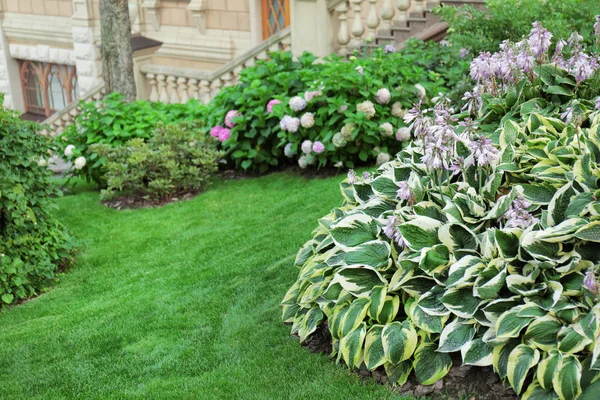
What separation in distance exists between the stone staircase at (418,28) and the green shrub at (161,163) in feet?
11.4

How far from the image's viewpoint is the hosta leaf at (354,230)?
424 centimetres

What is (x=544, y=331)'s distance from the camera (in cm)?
343

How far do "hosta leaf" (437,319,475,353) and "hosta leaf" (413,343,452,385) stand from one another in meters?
0.06

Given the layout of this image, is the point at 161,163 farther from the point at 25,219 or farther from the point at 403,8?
the point at 403,8

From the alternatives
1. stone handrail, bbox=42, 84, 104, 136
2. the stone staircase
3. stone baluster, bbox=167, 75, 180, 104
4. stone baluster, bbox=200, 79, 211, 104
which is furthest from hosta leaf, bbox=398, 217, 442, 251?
stone handrail, bbox=42, 84, 104, 136

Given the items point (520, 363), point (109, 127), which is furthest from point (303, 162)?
point (520, 363)

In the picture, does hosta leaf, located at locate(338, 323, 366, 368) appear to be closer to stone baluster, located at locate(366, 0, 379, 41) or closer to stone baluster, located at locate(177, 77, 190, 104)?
stone baluster, located at locate(366, 0, 379, 41)

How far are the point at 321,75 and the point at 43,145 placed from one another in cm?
313

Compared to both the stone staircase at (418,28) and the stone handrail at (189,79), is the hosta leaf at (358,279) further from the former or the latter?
the stone handrail at (189,79)

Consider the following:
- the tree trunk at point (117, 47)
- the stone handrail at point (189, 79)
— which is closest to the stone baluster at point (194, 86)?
the stone handrail at point (189, 79)

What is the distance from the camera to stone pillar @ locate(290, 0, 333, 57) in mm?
Answer: 10836

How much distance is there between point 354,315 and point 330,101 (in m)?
4.35

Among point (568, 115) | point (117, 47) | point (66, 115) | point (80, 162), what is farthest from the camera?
point (66, 115)

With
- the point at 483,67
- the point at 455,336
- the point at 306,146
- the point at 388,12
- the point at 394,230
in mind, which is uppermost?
the point at 483,67
